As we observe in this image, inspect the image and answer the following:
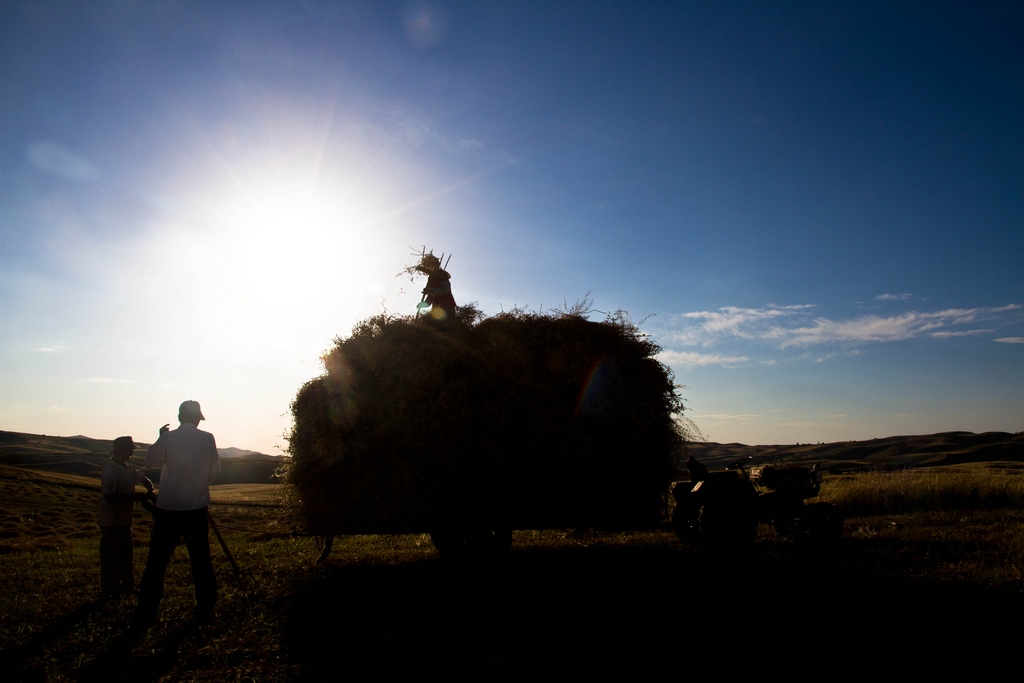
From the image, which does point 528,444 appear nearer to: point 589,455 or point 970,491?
point 589,455

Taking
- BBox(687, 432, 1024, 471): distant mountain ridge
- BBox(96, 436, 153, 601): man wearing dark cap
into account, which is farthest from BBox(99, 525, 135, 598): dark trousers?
BBox(687, 432, 1024, 471): distant mountain ridge

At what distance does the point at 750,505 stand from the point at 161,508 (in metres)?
7.74

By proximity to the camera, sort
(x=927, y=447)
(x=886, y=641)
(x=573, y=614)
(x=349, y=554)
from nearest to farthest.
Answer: (x=886, y=641) < (x=573, y=614) < (x=349, y=554) < (x=927, y=447)

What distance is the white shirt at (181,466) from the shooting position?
529 centimetres

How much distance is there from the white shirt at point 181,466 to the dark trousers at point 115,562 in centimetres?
197

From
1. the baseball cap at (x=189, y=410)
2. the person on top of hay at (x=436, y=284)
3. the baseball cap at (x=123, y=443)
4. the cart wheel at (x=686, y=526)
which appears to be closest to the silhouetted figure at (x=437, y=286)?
the person on top of hay at (x=436, y=284)

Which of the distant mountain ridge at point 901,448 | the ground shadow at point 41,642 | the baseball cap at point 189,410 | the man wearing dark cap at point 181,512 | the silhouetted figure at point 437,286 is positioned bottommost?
the distant mountain ridge at point 901,448

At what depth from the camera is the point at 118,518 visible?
263 inches

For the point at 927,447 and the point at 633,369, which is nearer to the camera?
the point at 633,369

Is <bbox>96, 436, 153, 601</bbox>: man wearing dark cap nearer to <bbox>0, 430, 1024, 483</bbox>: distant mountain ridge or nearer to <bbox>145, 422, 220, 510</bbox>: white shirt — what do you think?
<bbox>145, 422, 220, 510</bbox>: white shirt

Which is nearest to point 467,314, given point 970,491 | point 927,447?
point 970,491

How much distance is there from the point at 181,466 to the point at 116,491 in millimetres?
2199

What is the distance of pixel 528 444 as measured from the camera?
620 centimetres

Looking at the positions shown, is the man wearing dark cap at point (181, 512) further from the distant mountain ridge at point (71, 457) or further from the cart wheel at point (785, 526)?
the distant mountain ridge at point (71, 457)
